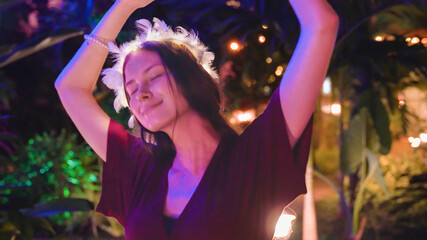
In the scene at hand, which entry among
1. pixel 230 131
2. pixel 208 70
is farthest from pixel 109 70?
pixel 230 131

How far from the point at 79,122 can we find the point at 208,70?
1.36 ft

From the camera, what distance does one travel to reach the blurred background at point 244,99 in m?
2.65

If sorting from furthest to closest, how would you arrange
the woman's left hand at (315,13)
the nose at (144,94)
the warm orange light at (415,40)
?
the warm orange light at (415,40)
the nose at (144,94)
the woman's left hand at (315,13)

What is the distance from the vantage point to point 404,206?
14.3 ft

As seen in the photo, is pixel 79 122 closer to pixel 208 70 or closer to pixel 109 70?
pixel 109 70

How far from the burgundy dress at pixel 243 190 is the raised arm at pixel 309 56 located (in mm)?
48

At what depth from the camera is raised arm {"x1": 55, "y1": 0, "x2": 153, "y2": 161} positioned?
1.38 metres

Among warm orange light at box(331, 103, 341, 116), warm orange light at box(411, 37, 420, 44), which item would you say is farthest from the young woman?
warm orange light at box(331, 103, 341, 116)

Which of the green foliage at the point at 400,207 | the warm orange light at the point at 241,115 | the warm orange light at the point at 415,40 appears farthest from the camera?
the green foliage at the point at 400,207

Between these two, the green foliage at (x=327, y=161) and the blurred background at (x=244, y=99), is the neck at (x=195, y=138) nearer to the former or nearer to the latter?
the blurred background at (x=244, y=99)

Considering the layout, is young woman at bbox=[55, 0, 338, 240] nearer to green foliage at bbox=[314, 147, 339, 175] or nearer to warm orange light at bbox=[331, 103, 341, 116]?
warm orange light at bbox=[331, 103, 341, 116]

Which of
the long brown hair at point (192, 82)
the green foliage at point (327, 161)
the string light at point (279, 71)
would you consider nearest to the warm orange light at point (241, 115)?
the string light at point (279, 71)

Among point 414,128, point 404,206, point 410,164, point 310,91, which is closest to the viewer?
point 310,91

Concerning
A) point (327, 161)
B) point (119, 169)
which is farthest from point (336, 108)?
point (327, 161)
